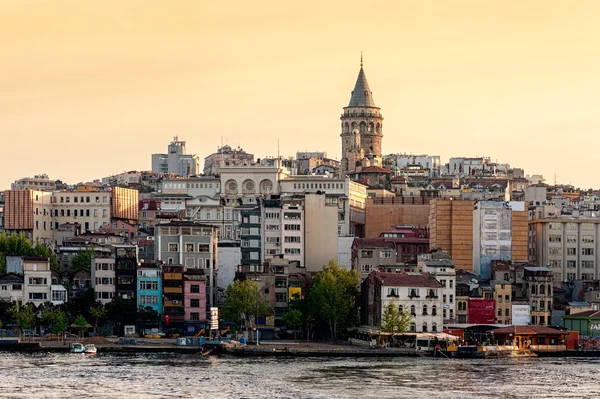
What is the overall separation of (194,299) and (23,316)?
1245cm

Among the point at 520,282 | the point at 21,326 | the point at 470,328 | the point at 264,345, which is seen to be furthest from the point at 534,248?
the point at 21,326

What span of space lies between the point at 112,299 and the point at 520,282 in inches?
1187

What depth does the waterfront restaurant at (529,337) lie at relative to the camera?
11156 centimetres

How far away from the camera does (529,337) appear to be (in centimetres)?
11194

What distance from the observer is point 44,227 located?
16025cm

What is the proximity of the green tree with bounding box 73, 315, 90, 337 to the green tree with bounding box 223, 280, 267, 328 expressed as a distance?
946 cm

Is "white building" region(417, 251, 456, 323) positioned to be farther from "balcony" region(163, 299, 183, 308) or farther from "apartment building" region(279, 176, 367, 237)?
"apartment building" region(279, 176, 367, 237)

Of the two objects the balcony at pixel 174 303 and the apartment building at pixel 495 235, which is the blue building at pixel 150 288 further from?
the apartment building at pixel 495 235

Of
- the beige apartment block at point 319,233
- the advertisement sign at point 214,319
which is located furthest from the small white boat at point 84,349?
the beige apartment block at point 319,233

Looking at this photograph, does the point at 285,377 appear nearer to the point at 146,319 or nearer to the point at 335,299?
the point at 335,299

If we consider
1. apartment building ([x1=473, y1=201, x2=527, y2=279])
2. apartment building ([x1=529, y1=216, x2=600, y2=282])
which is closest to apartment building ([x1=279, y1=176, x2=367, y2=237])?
apartment building ([x1=529, y1=216, x2=600, y2=282])

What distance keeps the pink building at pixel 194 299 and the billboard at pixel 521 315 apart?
73.0 feet

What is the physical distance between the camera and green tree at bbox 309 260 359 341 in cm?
11306

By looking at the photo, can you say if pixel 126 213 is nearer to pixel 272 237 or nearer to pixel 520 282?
pixel 272 237
